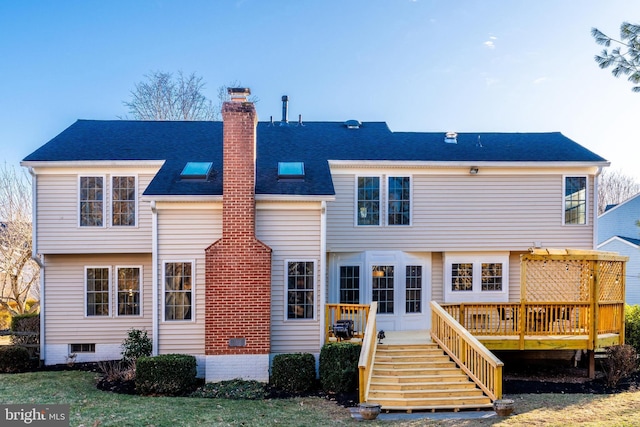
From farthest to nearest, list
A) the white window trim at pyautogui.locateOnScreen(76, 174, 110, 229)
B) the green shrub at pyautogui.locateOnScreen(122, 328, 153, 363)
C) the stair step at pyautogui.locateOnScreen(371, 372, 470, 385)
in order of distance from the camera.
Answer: the white window trim at pyautogui.locateOnScreen(76, 174, 110, 229) → the green shrub at pyautogui.locateOnScreen(122, 328, 153, 363) → the stair step at pyautogui.locateOnScreen(371, 372, 470, 385)

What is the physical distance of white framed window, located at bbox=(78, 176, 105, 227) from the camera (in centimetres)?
1252

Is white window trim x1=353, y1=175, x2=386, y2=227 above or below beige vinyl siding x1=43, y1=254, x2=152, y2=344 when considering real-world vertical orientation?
above

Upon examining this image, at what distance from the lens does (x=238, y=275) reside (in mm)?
10531

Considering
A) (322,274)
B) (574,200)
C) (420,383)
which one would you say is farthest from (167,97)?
(420,383)

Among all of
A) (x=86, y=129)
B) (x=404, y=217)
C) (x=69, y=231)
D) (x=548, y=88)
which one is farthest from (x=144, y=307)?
(x=548, y=88)

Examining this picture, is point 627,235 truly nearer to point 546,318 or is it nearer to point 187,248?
point 546,318

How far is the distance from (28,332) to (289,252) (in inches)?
332

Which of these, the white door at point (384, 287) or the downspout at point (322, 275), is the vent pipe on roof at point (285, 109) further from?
the downspout at point (322, 275)

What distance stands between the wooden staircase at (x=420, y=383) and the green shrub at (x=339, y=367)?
1.74 ft

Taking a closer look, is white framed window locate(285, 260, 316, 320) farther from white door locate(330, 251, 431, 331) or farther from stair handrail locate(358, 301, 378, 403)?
white door locate(330, 251, 431, 331)

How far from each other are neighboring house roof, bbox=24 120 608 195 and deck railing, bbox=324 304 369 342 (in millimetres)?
2936

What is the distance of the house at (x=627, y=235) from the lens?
23438 millimetres

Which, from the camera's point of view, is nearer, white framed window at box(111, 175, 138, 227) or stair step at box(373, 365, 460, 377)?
stair step at box(373, 365, 460, 377)

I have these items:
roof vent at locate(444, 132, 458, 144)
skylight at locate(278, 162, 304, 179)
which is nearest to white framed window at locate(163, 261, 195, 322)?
skylight at locate(278, 162, 304, 179)
